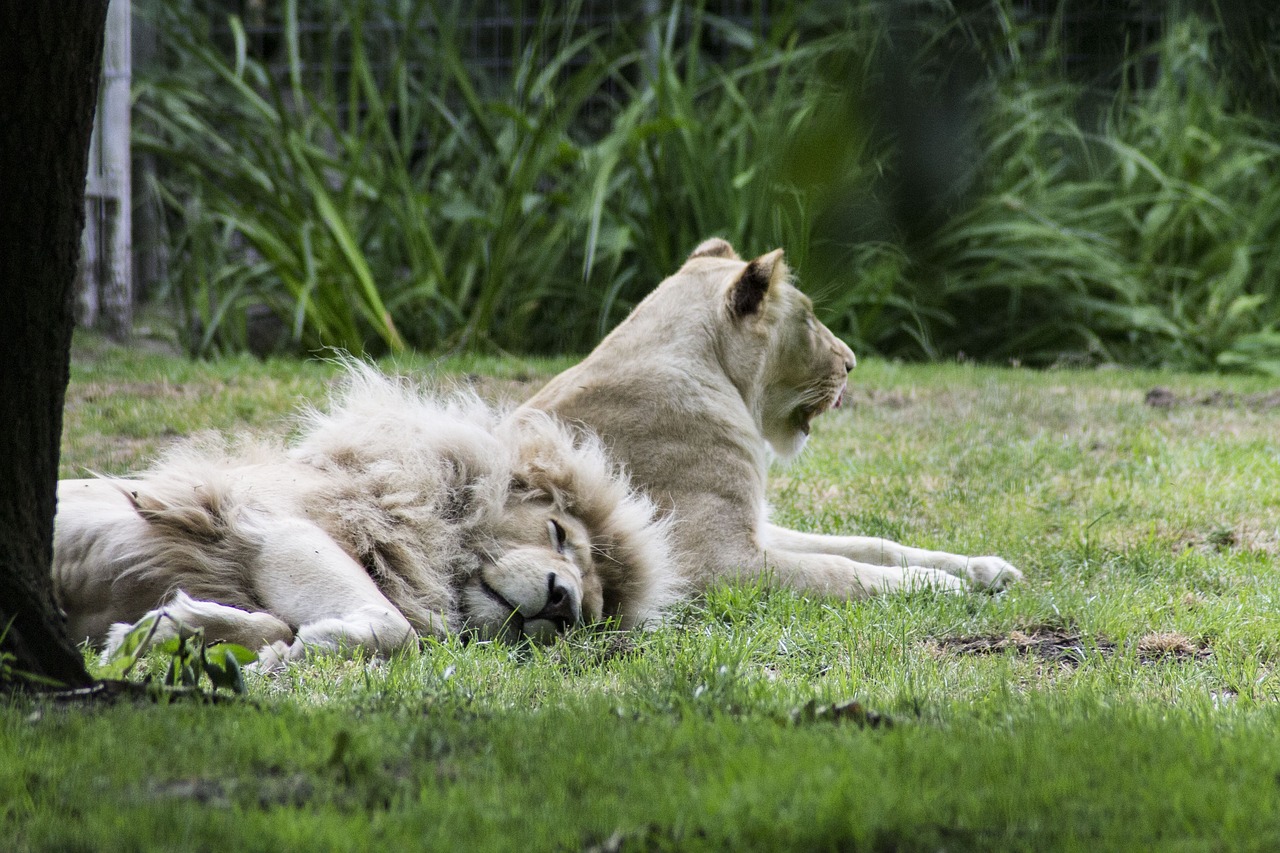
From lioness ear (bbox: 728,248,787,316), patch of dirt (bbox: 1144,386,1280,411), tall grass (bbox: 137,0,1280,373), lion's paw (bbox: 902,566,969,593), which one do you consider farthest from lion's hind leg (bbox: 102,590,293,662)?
patch of dirt (bbox: 1144,386,1280,411)

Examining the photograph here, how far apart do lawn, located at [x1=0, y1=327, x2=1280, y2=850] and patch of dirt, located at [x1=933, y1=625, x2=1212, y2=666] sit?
10 mm

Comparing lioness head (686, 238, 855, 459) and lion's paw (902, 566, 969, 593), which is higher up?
lioness head (686, 238, 855, 459)

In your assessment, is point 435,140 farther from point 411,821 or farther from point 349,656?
point 411,821

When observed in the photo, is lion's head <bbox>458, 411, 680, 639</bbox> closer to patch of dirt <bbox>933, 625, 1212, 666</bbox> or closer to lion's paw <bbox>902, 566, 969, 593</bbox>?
lion's paw <bbox>902, 566, 969, 593</bbox>

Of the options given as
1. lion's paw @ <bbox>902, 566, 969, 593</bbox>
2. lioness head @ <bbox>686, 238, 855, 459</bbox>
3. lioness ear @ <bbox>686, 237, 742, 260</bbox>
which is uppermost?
lioness ear @ <bbox>686, 237, 742, 260</bbox>

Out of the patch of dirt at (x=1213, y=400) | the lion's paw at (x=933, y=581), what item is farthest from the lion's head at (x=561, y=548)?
the patch of dirt at (x=1213, y=400)

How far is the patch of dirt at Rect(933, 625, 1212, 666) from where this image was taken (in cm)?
355

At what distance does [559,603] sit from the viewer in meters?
3.69

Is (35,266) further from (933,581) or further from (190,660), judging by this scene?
(933,581)

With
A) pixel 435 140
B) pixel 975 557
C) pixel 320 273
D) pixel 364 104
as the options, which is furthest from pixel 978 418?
pixel 364 104

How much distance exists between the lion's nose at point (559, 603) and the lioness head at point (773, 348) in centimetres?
132

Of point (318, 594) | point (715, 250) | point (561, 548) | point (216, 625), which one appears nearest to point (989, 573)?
point (561, 548)

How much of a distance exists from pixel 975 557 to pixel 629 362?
1.30 meters

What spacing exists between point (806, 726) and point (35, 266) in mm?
1650
